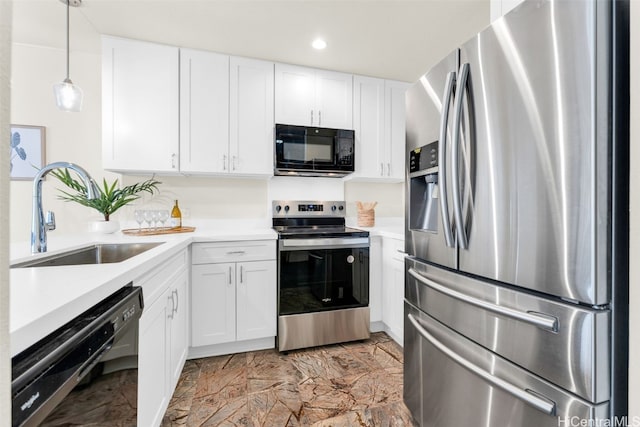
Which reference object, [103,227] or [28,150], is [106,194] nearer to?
[103,227]

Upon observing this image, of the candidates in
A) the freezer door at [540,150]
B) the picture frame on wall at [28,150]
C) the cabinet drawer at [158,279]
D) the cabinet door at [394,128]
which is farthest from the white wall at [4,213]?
the picture frame on wall at [28,150]

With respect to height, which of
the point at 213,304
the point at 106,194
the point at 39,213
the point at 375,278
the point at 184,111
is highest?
the point at 184,111

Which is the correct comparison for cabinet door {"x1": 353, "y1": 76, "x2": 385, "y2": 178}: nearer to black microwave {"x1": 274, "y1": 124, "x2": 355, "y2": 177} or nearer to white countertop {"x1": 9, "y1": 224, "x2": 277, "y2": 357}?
black microwave {"x1": 274, "y1": 124, "x2": 355, "y2": 177}

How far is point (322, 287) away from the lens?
231cm

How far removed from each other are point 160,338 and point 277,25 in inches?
82.4

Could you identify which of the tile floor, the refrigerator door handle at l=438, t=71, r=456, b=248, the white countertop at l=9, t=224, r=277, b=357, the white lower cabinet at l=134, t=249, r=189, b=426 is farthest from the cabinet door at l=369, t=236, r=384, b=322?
the white countertop at l=9, t=224, r=277, b=357

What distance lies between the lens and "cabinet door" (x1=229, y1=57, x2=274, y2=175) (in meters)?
2.43

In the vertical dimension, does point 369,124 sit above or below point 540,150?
above

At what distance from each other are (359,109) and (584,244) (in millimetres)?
2278

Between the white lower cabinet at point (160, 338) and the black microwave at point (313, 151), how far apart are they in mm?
1136

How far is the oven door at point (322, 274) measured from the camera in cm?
223

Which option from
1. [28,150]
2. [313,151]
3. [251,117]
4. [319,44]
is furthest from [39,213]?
[319,44]

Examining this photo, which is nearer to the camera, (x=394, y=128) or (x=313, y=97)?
(x=313, y=97)

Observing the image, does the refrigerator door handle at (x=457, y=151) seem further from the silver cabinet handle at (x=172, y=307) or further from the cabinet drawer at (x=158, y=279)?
the silver cabinet handle at (x=172, y=307)
